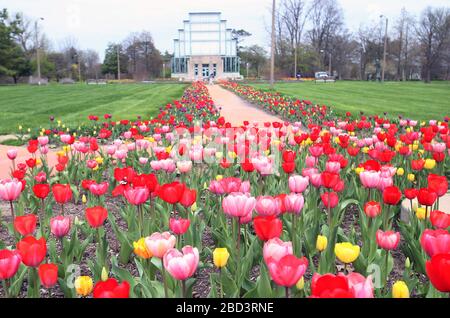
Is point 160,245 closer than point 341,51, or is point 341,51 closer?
point 160,245

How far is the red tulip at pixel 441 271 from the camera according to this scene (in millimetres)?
1354

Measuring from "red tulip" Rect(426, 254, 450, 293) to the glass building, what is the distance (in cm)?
5787

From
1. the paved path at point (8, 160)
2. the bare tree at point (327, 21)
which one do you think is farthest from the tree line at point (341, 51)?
the paved path at point (8, 160)

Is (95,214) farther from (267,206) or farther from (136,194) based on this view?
(267,206)

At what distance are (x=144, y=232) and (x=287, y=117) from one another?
9.59 meters

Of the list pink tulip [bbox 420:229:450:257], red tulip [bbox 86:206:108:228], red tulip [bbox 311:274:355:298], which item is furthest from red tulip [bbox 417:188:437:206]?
red tulip [bbox 86:206:108:228]

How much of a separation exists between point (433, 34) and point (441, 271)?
6842 centimetres

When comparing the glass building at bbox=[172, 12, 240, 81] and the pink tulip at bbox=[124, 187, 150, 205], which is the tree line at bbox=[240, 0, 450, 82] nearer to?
the glass building at bbox=[172, 12, 240, 81]

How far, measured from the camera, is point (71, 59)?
80438 millimetres

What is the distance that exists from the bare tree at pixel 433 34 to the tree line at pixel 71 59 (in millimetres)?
36576

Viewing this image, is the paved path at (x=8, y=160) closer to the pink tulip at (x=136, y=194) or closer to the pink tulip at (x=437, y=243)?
the pink tulip at (x=136, y=194)

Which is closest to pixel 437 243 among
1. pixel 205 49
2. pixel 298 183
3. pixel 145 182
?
pixel 298 183

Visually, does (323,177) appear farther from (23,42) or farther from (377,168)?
(23,42)

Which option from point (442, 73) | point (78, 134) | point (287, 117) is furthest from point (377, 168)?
point (442, 73)
